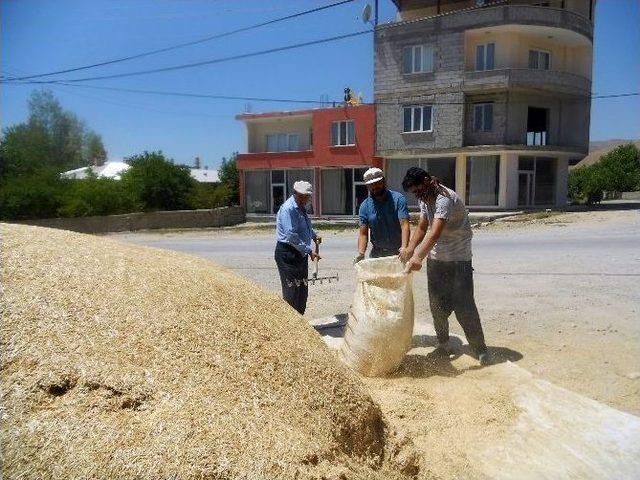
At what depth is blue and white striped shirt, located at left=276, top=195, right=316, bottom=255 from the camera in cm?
565

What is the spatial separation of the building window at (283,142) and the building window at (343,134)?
344 cm

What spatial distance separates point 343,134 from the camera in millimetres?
31047

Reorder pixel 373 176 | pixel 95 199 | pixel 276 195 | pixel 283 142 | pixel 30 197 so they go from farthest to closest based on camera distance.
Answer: pixel 276 195 < pixel 283 142 < pixel 95 199 < pixel 30 197 < pixel 373 176

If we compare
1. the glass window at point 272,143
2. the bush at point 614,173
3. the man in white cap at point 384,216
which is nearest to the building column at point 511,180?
the bush at point 614,173

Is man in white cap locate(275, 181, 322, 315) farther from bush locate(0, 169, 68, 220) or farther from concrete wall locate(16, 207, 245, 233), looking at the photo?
bush locate(0, 169, 68, 220)

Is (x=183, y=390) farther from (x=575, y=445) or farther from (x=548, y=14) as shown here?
(x=548, y=14)

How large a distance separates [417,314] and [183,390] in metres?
4.91

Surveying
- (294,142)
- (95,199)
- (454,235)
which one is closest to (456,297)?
(454,235)

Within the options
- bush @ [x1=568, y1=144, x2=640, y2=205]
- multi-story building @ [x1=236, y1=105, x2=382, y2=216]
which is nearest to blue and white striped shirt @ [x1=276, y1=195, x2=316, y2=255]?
multi-story building @ [x1=236, y1=105, x2=382, y2=216]

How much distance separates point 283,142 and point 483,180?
12844 millimetres

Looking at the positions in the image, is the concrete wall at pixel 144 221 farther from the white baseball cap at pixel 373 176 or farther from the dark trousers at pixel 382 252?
the white baseball cap at pixel 373 176

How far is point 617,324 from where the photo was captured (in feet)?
19.2

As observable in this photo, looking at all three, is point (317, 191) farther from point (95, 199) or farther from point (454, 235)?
point (454, 235)

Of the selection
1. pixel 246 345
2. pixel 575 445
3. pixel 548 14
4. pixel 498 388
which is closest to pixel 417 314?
pixel 498 388
